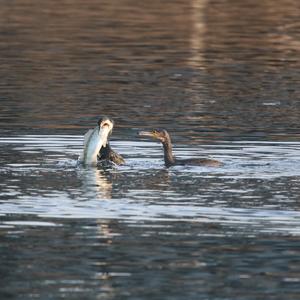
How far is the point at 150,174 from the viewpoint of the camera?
17.3m

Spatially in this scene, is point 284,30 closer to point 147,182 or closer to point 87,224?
point 147,182

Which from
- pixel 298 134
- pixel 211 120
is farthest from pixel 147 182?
pixel 211 120

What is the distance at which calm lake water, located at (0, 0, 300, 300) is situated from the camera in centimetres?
1215

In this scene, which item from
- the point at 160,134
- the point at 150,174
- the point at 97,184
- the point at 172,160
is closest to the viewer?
the point at 97,184

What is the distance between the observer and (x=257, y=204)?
14945 mm

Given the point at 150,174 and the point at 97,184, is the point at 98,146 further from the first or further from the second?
the point at 97,184

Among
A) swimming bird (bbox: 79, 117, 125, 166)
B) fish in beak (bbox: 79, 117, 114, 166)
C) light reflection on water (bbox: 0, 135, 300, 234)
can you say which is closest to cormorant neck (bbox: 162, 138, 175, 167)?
light reflection on water (bbox: 0, 135, 300, 234)

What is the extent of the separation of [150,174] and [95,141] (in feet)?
3.49

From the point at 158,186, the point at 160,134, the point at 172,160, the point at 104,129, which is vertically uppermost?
the point at 104,129

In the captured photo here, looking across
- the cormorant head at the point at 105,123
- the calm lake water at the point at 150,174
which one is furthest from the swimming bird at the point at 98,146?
the calm lake water at the point at 150,174

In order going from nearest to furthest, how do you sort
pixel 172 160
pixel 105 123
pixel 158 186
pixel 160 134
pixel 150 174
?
pixel 158 186 < pixel 150 174 < pixel 105 123 < pixel 172 160 < pixel 160 134

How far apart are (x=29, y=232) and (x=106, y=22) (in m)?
31.9

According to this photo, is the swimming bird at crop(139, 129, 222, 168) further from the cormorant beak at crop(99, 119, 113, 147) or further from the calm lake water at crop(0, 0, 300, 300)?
the cormorant beak at crop(99, 119, 113, 147)

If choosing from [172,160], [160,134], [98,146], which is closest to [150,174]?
[172,160]
